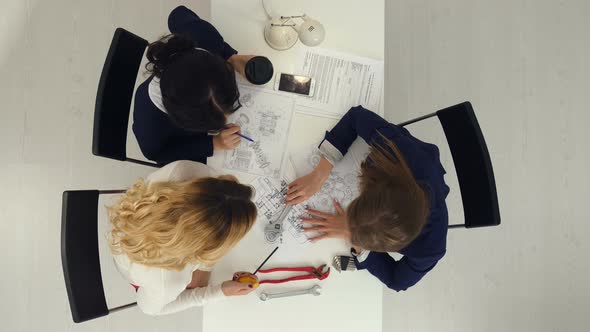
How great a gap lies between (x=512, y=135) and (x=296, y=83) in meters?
0.97

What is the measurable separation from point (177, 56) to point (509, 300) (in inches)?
58.7

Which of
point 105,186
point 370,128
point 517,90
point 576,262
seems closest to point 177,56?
point 370,128

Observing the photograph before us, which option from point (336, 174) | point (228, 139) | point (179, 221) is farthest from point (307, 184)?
point (179, 221)

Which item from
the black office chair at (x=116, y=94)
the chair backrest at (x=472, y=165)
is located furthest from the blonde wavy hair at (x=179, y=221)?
the chair backrest at (x=472, y=165)

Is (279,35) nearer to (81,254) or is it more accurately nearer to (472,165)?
(472,165)

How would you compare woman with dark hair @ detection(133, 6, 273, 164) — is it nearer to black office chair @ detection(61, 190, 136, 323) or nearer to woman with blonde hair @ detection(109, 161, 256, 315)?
woman with blonde hair @ detection(109, 161, 256, 315)

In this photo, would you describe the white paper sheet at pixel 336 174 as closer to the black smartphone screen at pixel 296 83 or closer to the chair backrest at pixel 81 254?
the black smartphone screen at pixel 296 83

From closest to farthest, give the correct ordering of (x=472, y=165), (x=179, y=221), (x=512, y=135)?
(x=179, y=221) < (x=472, y=165) < (x=512, y=135)

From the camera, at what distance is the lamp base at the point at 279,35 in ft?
3.32

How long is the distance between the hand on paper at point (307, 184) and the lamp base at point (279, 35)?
1.19ft

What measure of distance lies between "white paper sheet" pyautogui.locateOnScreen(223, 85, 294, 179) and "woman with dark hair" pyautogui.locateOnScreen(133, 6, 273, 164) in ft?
0.14

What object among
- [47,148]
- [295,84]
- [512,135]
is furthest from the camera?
[512,135]

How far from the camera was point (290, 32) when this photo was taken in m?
1.02

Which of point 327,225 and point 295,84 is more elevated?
point 295,84
